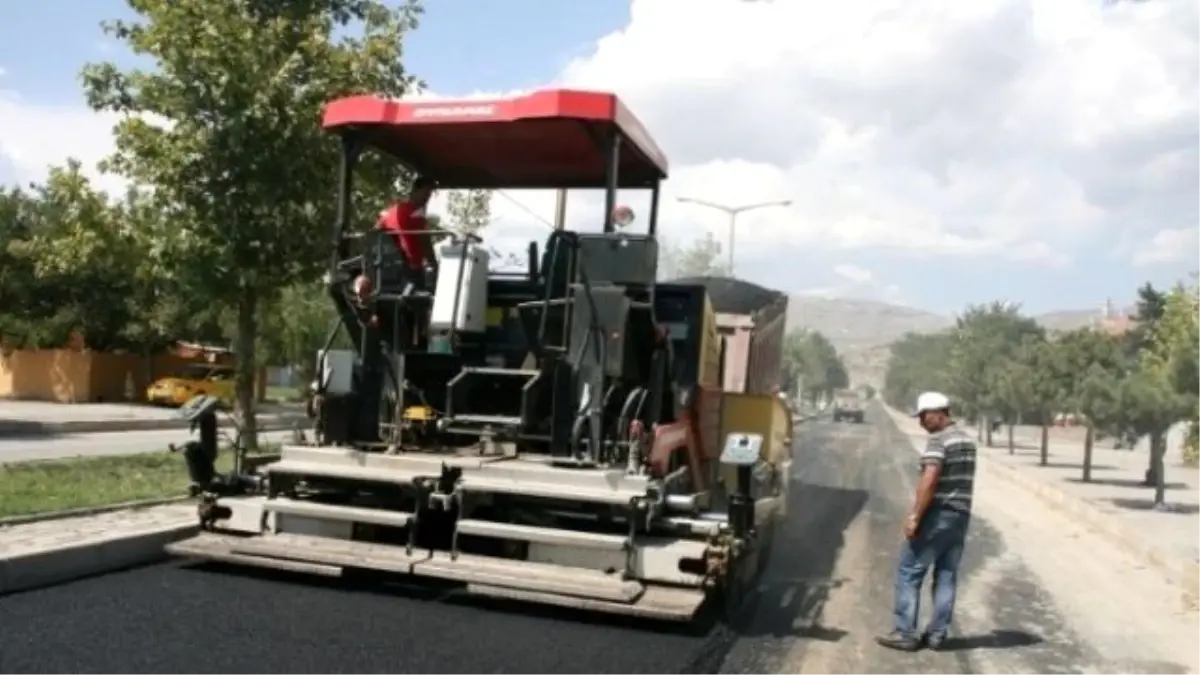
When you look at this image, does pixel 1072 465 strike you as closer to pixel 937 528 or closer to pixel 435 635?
pixel 937 528

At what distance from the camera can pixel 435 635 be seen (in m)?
5.77

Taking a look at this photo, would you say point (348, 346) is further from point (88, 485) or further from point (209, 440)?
point (88, 485)

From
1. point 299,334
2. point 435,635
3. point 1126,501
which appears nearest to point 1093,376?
point 1126,501

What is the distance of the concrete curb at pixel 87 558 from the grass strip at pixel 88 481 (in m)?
1.34

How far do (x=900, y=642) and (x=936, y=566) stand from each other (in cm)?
48

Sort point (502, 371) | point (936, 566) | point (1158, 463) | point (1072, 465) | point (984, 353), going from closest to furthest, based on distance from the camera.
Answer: point (936, 566), point (502, 371), point (1158, 463), point (1072, 465), point (984, 353)

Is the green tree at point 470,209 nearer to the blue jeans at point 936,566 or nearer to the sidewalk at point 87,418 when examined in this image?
the sidewalk at point 87,418

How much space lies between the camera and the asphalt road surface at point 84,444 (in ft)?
52.5

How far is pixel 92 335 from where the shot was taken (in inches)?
1334

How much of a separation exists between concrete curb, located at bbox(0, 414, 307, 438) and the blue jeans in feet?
44.3

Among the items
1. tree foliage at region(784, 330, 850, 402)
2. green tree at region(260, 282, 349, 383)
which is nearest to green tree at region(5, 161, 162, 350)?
green tree at region(260, 282, 349, 383)

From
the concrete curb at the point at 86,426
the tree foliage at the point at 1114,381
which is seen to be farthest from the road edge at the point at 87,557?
the tree foliage at the point at 1114,381

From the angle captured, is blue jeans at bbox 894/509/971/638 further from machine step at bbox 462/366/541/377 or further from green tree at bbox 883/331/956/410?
green tree at bbox 883/331/956/410

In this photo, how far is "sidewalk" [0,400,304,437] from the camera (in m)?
21.4
